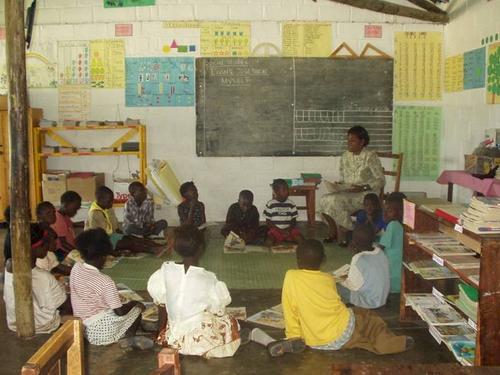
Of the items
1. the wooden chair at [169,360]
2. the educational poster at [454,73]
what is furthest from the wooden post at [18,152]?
the educational poster at [454,73]

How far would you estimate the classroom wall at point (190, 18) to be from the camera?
7141 millimetres

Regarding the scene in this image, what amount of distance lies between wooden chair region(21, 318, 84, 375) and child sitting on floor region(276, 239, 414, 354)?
1794mm

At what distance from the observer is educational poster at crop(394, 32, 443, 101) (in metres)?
7.28

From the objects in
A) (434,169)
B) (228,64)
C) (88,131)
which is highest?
(228,64)

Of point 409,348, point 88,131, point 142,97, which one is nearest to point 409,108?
point 142,97

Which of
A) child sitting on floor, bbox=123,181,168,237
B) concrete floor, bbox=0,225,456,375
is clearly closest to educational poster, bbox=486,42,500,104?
concrete floor, bbox=0,225,456,375

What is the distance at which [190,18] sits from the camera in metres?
7.14

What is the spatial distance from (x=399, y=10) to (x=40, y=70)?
4425 mm

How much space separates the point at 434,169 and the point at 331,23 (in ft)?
7.29

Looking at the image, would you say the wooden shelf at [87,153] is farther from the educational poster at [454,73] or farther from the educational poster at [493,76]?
the educational poster at [493,76]

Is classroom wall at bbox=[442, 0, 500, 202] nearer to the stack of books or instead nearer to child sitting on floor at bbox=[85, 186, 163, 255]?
the stack of books

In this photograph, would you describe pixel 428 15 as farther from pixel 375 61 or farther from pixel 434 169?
pixel 434 169

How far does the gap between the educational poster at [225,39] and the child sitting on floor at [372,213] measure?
101 inches

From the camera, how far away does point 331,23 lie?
7.19 m
